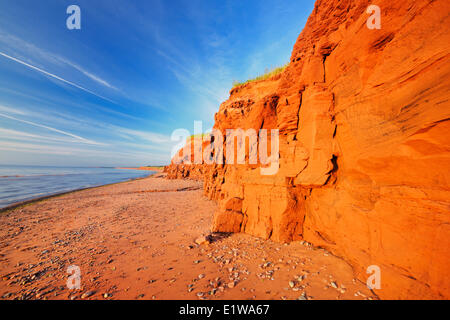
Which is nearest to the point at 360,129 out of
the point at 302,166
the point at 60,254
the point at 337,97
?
the point at 337,97

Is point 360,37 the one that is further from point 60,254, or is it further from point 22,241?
point 22,241

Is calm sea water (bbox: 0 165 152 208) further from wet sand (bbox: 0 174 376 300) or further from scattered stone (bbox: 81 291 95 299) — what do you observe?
scattered stone (bbox: 81 291 95 299)

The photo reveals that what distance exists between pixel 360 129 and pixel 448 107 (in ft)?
5.50

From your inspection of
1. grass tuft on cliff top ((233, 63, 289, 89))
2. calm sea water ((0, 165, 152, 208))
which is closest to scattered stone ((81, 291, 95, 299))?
grass tuft on cliff top ((233, 63, 289, 89))

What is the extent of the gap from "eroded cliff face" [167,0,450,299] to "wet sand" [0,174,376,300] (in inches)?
34.4

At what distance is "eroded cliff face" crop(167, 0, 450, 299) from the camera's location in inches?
115

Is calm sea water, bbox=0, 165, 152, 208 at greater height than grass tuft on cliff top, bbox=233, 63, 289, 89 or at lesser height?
lesser

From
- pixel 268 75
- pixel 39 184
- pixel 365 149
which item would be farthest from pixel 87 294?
pixel 39 184

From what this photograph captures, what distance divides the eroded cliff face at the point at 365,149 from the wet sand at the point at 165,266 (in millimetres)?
874

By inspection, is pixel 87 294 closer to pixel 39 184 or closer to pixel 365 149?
pixel 365 149

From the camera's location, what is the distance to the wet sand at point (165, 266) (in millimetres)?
3869

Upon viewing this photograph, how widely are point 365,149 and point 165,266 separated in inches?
290

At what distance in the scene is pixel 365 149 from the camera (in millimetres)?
4254

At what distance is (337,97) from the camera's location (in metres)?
5.36
